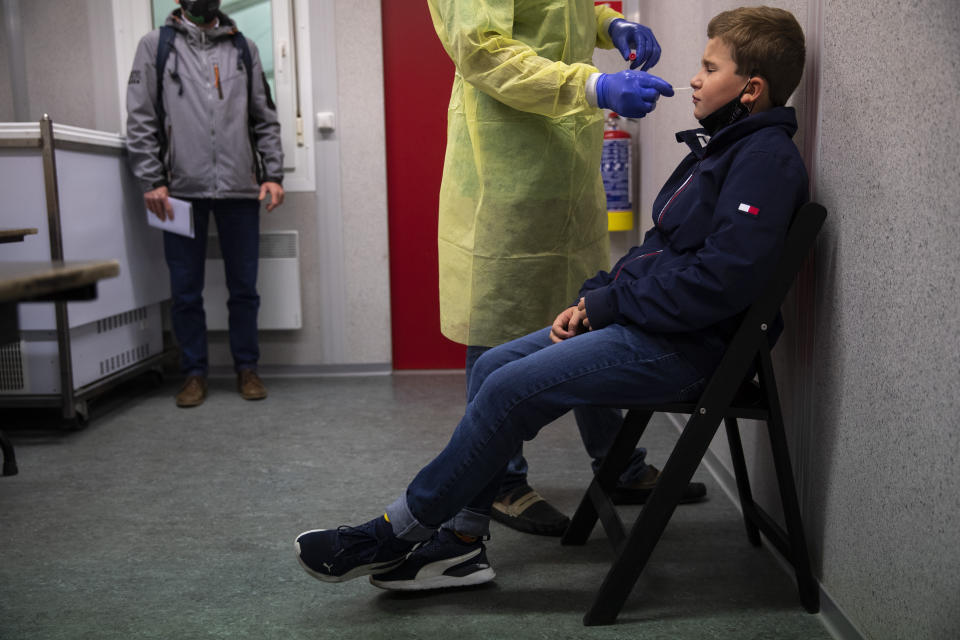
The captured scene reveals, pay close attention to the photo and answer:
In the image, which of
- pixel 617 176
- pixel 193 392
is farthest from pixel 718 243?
pixel 193 392

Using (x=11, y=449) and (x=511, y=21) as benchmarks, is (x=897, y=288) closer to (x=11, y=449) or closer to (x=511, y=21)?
(x=511, y=21)

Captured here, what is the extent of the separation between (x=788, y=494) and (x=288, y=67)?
2815 mm

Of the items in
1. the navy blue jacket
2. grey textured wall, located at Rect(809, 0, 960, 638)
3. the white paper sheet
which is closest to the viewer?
grey textured wall, located at Rect(809, 0, 960, 638)

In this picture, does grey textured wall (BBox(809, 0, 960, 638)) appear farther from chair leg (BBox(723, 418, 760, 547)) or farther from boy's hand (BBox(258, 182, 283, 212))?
boy's hand (BBox(258, 182, 283, 212))

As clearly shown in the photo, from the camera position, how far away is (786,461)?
147cm

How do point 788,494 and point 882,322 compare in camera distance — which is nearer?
point 882,322

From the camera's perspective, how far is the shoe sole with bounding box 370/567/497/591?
1584 mm

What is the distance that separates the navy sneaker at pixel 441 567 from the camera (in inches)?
62.4

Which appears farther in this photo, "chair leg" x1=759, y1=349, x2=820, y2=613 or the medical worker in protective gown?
the medical worker in protective gown

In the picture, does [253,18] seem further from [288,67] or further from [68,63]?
[68,63]

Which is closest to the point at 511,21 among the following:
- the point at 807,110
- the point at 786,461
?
the point at 807,110

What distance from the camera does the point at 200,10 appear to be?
10.4ft

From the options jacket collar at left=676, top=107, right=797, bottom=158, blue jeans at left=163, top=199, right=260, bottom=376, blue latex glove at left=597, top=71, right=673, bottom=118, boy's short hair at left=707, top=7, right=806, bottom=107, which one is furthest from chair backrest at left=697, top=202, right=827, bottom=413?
blue jeans at left=163, top=199, right=260, bottom=376

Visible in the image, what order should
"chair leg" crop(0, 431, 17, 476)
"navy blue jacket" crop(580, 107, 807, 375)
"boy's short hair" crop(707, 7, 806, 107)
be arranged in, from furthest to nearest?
"chair leg" crop(0, 431, 17, 476) < "boy's short hair" crop(707, 7, 806, 107) < "navy blue jacket" crop(580, 107, 807, 375)
